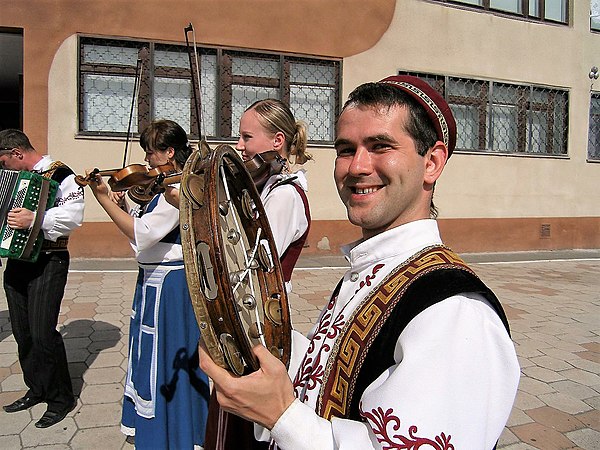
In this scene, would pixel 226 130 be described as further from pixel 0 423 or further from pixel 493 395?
pixel 493 395

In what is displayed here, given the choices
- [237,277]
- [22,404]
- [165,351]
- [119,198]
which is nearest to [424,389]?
[237,277]

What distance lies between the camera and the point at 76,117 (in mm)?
8344

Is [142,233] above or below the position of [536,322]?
above

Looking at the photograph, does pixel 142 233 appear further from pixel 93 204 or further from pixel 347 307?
pixel 93 204

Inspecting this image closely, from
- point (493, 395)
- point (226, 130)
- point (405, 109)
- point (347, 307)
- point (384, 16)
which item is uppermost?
point (384, 16)

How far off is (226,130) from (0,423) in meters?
6.80

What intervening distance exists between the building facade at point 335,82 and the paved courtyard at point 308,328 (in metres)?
1.93

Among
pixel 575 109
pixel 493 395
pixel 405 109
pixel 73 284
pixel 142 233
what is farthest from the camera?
pixel 575 109

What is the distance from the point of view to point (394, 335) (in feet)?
3.28

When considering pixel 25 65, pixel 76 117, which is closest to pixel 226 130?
pixel 76 117

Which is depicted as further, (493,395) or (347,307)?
(347,307)

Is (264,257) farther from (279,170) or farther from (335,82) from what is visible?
(335,82)

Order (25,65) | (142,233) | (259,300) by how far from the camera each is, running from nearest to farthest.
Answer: (259,300), (142,233), (25,65)

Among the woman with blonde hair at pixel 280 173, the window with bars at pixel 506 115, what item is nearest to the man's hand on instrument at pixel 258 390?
the woman with blonde hair at pixel 280 173
